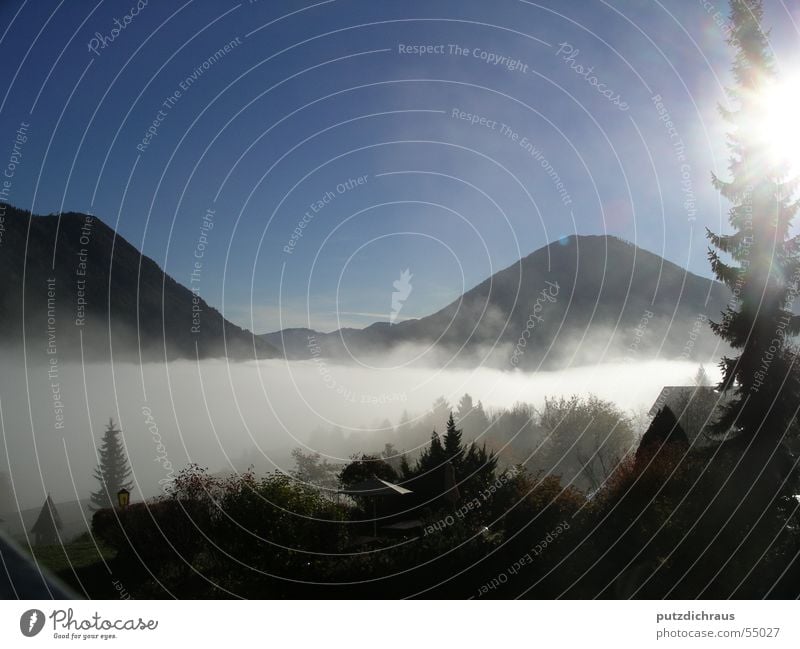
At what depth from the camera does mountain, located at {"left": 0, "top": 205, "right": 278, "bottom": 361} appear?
1371cm

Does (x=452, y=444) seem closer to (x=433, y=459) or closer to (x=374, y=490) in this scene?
(x=433, y=459)

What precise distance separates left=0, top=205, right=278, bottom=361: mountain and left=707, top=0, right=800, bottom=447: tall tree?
1486cm

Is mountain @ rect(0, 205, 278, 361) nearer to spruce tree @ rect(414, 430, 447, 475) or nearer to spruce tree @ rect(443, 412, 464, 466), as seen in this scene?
spruce tree @ rect(414, 430, 447, 475)

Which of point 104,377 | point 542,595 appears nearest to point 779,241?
point 542,595

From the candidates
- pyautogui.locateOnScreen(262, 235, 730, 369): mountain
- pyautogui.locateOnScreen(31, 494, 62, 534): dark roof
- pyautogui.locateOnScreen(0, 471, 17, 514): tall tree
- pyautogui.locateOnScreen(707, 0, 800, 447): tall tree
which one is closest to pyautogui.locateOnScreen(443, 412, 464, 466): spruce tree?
pyautogui.locateOnScreen(707, 0, 800, 447): tall tree

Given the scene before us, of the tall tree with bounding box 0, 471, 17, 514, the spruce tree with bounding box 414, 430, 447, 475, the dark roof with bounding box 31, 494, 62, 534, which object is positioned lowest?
the spruce tree with bounding box 414, 430, 447, 475

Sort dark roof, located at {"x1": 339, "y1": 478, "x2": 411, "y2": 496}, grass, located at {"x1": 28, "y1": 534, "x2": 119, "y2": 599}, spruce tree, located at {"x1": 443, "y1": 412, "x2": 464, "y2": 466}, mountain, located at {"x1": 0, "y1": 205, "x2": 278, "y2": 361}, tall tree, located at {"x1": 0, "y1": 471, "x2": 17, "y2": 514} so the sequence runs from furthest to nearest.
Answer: spruce tree, located at {"x1": 443, "y1": 412, "x2": 464, "y2": 466}
dark roof, located at {"x1": 339, "y1": 478, "x2": 411, "y2": 496}
tall tree, located at {"x1": 0, "y1": 471, "x2": 17, "y2": 514}
mountain, located at {"x1": 0, "y1": 205, "x2": 278, "y2": 361}
grass, located at {"x1": 28, "y1": 534, "x2": 119, "y2": 599}

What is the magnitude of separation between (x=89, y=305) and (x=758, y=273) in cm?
3638

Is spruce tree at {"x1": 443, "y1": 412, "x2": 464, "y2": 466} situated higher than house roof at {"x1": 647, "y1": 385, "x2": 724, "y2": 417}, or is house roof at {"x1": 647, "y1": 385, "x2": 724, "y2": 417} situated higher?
house roof at {"x1": 647, "y1": 385, "x2": 724, "y2": 417}

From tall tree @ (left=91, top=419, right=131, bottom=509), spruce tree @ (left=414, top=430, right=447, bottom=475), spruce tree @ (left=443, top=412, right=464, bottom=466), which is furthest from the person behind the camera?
spruce tree @ (left=443, top=412, right=464, bottom=466)

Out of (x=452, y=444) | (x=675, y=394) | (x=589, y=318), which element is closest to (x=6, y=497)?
(x=452, y=444)

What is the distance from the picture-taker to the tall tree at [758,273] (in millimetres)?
15180

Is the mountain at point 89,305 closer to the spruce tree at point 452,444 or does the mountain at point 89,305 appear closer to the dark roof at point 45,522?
the dark roof at point 45,522

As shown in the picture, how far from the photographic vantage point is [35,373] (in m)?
11.8
